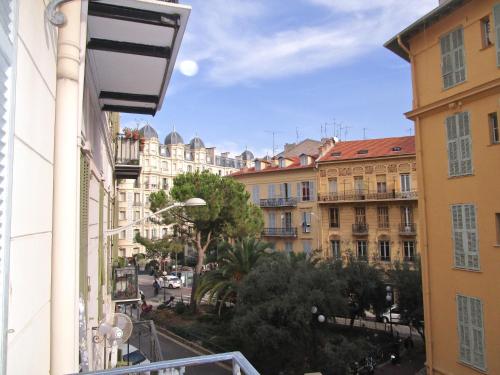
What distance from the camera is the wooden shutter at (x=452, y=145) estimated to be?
12.2 m

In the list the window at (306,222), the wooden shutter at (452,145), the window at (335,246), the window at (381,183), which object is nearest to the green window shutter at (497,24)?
the wooden shutter at (452,145)

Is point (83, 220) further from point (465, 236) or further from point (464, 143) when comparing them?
point (464, 143)

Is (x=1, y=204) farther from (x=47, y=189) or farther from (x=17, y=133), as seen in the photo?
(x=47, y=189)

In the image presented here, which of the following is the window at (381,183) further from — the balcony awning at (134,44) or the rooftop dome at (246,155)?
the rooftop dome at (246,155)

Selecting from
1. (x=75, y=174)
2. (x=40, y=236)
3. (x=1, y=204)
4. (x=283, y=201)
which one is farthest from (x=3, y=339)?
(x=283, y=201)

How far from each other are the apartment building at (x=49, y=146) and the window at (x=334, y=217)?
111 feet

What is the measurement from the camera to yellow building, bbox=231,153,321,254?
1545 inches

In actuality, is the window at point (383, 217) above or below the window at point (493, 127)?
below

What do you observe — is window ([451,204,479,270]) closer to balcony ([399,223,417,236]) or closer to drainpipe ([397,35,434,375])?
drainpipe ([397,35,434,375])

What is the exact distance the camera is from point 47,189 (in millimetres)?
3098

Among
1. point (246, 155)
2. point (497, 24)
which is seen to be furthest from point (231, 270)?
point (246, 155)

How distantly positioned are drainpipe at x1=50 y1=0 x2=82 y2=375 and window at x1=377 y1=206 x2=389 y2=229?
111 ft

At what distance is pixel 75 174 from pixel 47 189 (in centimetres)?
36

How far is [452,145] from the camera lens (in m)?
12.3
